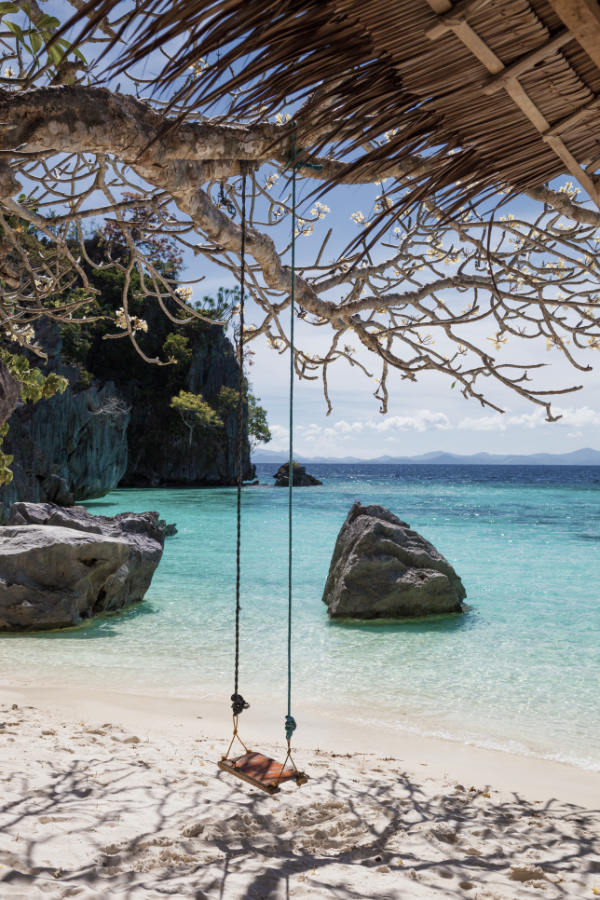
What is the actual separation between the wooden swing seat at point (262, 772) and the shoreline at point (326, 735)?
1.52 meters

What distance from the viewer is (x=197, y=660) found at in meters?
6.97

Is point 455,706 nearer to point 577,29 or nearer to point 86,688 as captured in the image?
point 86,688

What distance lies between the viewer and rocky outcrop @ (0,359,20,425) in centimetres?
565

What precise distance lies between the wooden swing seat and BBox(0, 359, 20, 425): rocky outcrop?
13.0 ft

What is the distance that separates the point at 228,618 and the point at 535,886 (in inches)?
273

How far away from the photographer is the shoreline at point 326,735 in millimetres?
3947

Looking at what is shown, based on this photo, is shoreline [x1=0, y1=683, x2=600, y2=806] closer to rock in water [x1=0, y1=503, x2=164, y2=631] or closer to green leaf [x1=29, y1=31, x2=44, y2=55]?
rock in water [x1=0, y1=503, x2=164, y2=631]

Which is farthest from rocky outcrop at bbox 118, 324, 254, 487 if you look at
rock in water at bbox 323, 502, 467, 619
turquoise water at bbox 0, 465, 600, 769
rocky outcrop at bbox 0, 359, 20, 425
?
rocky outcrop at bbox 0, 359, 20, 425

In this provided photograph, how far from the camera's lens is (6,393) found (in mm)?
5676

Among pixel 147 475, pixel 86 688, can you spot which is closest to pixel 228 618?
pixel 86 688

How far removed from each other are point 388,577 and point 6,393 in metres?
4.95

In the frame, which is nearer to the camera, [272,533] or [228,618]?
[228,618]

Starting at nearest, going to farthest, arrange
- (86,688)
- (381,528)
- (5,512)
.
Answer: (86,688) < (381,528) < (5,512)

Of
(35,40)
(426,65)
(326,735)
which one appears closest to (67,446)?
(326,735)
